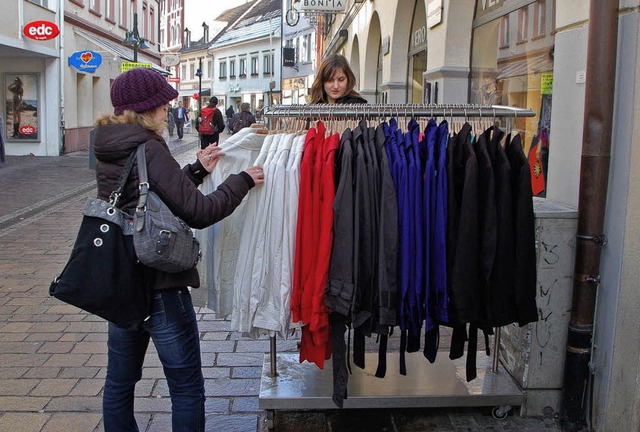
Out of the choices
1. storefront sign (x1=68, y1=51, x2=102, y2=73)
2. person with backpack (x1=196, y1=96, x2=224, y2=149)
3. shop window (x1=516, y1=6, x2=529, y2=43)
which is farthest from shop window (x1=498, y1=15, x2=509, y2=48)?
storefront sign (x1=68, y1=51, x2=102, y2=73)

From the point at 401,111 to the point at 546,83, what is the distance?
9.13ft

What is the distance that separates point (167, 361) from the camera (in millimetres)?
2875

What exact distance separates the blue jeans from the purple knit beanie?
0.75 meters

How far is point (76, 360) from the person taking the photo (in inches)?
178

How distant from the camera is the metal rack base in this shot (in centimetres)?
352

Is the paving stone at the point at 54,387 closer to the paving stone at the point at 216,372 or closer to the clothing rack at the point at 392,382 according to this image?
the paving stone at the point at 216,372

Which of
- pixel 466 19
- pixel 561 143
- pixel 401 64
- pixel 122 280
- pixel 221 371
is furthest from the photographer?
pixel 401 64

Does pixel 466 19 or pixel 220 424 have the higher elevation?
pixel 466 19

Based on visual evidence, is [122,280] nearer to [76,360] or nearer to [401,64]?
[76,360]

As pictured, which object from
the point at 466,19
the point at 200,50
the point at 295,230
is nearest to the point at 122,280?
the point at 295,230

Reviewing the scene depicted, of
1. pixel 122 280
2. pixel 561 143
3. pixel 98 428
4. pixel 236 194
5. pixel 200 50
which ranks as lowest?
pixel 98 428

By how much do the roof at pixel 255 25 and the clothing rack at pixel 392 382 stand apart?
53000 millimetres

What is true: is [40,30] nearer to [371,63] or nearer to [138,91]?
[371,63]

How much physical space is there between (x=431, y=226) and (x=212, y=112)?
1499 centimetres
